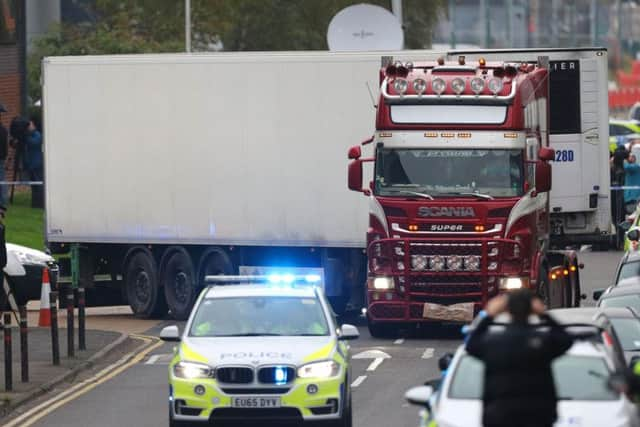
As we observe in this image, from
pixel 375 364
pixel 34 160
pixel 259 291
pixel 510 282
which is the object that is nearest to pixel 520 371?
pixel 259 291

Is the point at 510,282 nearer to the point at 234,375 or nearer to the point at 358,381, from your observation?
the point at 358,381

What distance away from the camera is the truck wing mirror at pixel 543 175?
25.8 metres

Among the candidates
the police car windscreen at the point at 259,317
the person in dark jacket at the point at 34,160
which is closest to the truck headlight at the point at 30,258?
the police car windscreen at the point at 259,317

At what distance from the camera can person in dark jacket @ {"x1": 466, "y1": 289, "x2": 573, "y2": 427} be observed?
11695mm

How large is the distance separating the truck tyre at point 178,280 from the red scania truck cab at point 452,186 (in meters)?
5.05

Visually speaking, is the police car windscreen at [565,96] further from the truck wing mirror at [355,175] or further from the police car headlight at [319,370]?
the police car headlight at [319,370]

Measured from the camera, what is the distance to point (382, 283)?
86.8ft

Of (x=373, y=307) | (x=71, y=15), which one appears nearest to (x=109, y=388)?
(x=373, y=307)

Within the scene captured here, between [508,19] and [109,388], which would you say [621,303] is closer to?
[109,388]

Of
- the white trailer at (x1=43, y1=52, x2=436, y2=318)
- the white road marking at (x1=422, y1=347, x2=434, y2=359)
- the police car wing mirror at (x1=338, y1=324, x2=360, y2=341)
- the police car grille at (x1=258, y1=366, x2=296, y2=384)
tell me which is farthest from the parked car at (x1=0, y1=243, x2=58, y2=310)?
the police car grille at (x1=258, y1=366, x2=296, y2=384)

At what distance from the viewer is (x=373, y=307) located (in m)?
26.5

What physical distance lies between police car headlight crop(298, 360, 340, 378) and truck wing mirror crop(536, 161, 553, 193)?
890cm

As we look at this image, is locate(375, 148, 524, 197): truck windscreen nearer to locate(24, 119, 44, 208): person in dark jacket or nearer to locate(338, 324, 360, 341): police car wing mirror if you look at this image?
locate(338, 324, 360, 341): police car wing mirror

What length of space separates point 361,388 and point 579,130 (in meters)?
8.31
